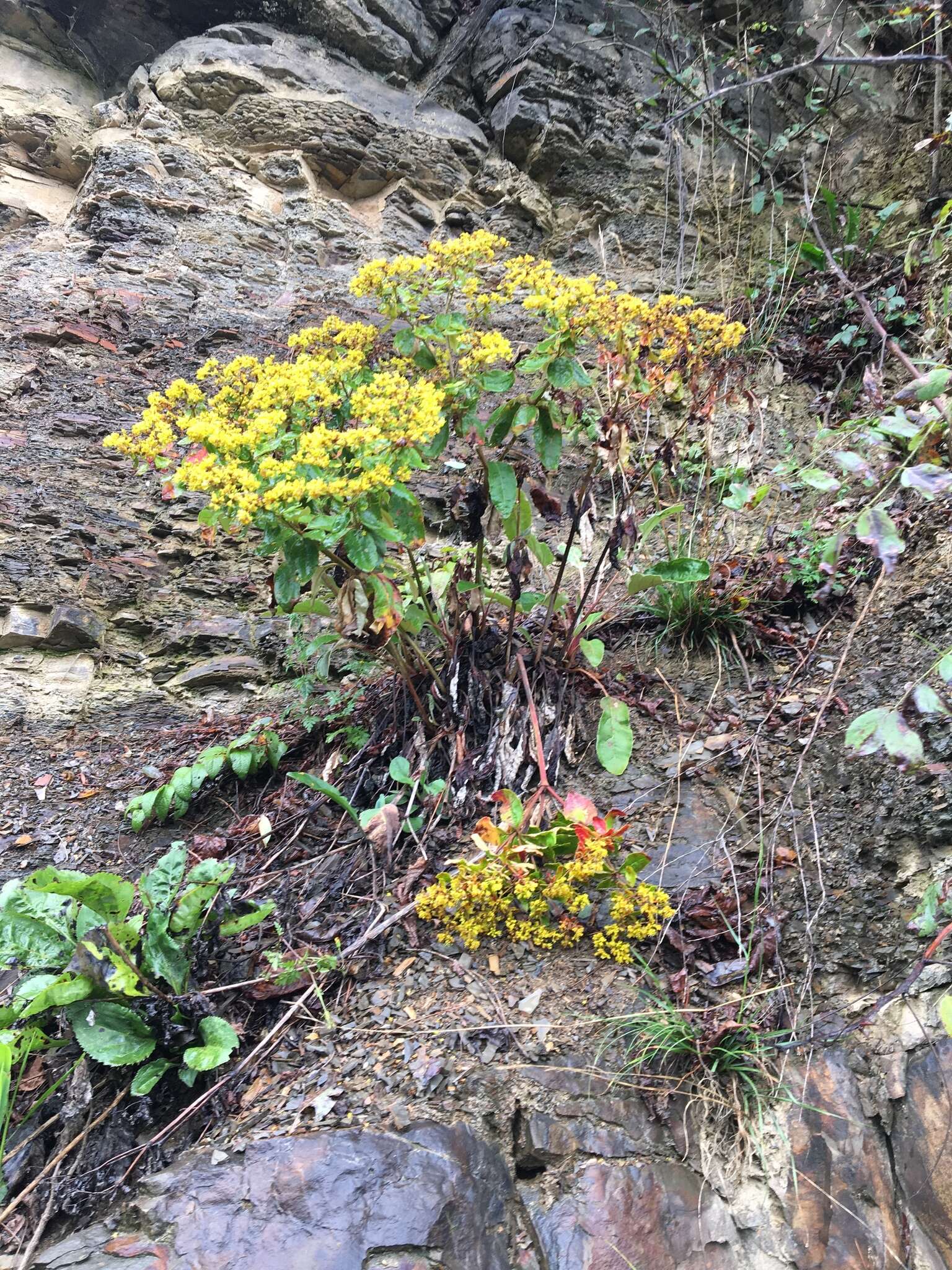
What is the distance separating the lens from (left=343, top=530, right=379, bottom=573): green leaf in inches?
72.1

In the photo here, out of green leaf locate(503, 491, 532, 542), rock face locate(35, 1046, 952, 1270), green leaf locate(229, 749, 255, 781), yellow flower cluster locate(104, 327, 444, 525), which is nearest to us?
rock face locate(35, 1046, 952, 1270)

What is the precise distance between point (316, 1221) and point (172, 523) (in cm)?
285

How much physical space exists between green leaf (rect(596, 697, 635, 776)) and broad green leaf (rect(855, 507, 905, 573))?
0.96m

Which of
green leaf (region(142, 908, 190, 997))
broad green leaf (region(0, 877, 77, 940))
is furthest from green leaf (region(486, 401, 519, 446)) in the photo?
broad green leaf (region(0, 877, 77, 940))

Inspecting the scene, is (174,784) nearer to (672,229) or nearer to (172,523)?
(172,523)

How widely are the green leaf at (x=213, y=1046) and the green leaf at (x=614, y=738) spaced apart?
122 centimetres

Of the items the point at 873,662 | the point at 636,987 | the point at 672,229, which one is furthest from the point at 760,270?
the point at 636,987

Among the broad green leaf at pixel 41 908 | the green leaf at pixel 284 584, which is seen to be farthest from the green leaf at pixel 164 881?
the green leaf at pixel 284 584

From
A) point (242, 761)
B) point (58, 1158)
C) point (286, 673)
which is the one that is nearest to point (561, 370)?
point (242, 761)

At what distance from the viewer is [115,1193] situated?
1.47m

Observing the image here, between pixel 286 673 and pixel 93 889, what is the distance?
1.40m

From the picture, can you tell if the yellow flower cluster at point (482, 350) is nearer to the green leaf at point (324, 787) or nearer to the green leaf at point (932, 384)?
the green leaf at point (932, 384)

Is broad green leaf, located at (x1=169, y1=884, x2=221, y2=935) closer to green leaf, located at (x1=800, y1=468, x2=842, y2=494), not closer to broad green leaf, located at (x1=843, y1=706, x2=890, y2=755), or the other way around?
broad green leaf, located at (x1=843, y1=706, x2=890, y2=755)

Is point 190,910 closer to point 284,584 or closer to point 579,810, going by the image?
point 284,584
